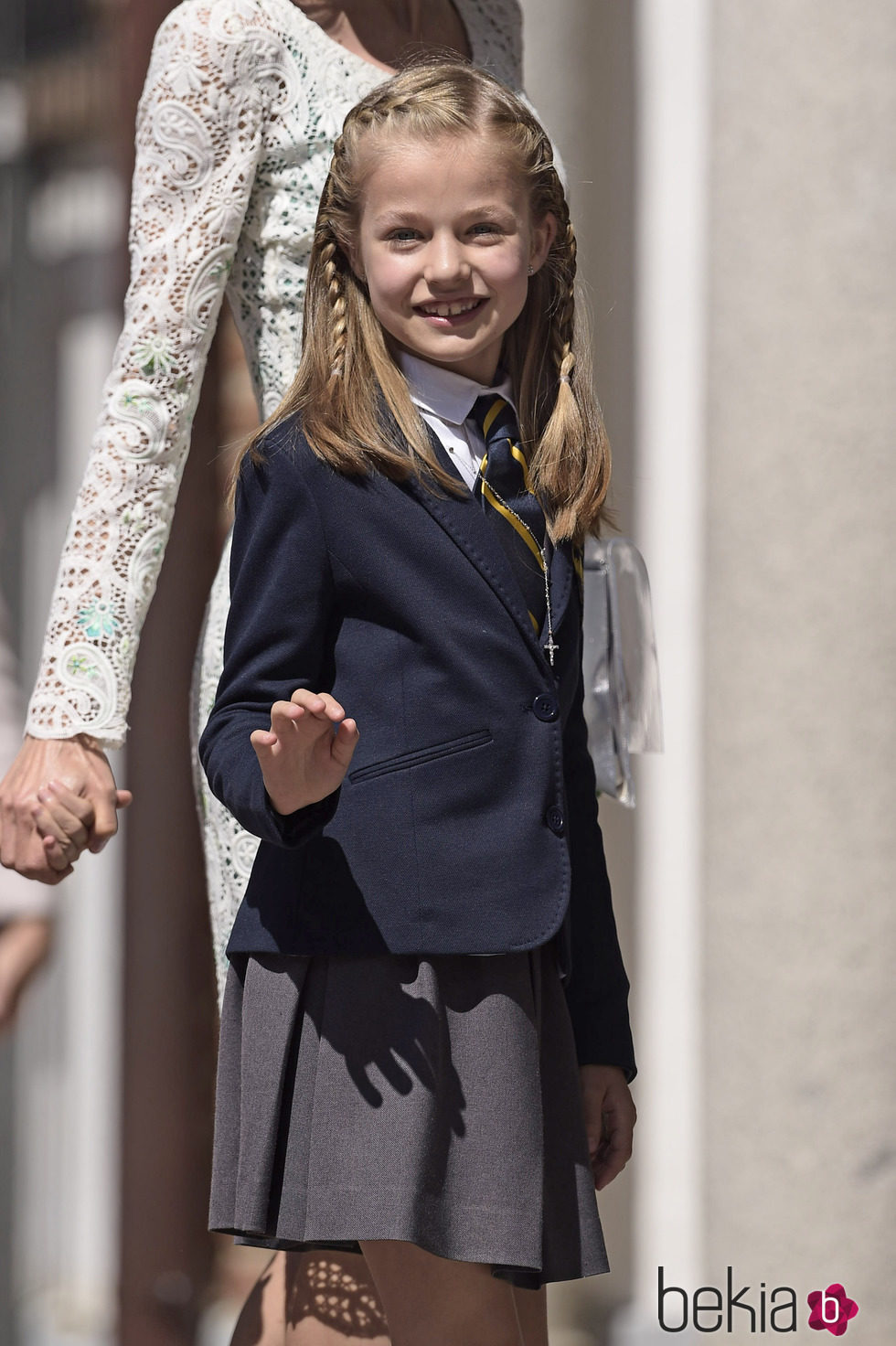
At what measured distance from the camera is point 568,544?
1771 mm

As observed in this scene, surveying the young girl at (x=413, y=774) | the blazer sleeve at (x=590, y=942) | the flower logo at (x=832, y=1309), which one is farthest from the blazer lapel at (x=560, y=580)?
the flower logo at (x=832, y=1309)

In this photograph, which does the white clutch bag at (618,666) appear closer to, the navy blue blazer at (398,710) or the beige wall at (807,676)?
the navy blue blazer at (398,710)

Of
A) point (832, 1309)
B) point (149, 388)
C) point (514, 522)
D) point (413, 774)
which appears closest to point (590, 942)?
point (413, 774)

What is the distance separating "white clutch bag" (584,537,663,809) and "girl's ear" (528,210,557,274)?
425mm

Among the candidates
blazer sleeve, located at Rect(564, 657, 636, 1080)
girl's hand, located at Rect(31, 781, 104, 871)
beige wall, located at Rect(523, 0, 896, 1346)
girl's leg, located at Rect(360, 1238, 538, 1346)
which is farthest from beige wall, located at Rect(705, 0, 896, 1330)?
girl's hand, located at Rect(31, 781, 104, 871)

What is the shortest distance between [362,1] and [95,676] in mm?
959

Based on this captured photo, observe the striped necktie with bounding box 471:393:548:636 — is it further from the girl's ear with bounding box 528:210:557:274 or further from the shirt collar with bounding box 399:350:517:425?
the girl's ear with bounding box 528:210:557:274

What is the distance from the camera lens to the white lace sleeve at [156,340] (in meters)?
1.85

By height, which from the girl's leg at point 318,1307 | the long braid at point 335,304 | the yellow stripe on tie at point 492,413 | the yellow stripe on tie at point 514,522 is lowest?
→ the girl's leg at point 318,1307

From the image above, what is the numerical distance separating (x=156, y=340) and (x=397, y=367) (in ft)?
1.14

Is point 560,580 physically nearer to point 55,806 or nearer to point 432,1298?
point 55,806

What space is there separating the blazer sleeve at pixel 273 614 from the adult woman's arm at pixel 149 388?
23 centimetres

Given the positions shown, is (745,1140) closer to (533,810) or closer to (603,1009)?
(603,1009)

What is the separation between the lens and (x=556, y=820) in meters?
1.62
